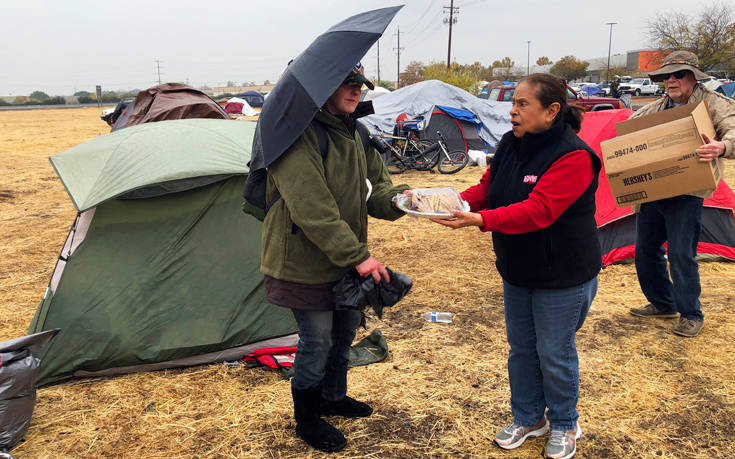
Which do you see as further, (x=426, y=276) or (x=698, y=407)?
(x=426, y=276)

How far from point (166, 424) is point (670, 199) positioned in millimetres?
3551

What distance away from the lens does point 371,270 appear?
239 cm

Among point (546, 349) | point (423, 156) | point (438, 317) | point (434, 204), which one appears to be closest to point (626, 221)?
point (438, 317)

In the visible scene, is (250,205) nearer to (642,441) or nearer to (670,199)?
(642,441)

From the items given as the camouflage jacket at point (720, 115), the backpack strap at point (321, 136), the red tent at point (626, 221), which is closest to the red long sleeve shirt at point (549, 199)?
the backpack strap at point (321, 136)

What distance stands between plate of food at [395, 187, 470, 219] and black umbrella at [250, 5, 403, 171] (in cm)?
60

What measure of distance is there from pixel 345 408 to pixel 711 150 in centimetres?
278

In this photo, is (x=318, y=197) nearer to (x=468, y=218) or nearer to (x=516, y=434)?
(x=468, y=218)

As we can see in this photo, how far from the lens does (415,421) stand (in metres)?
3.06

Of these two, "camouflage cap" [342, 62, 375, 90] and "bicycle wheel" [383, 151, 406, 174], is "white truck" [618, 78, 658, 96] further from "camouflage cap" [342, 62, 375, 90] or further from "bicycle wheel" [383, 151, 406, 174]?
"camouflage cap" [342, 62, 375, 90]

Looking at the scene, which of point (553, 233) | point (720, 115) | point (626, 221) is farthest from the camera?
point (626, 221)

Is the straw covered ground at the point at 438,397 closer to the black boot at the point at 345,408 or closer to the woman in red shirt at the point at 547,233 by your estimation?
the black boot at the point at 345,408

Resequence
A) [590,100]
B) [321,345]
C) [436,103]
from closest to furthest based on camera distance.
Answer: [321,345]
[436,103]
[590,100]

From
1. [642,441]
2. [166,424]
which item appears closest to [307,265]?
[166,424]
